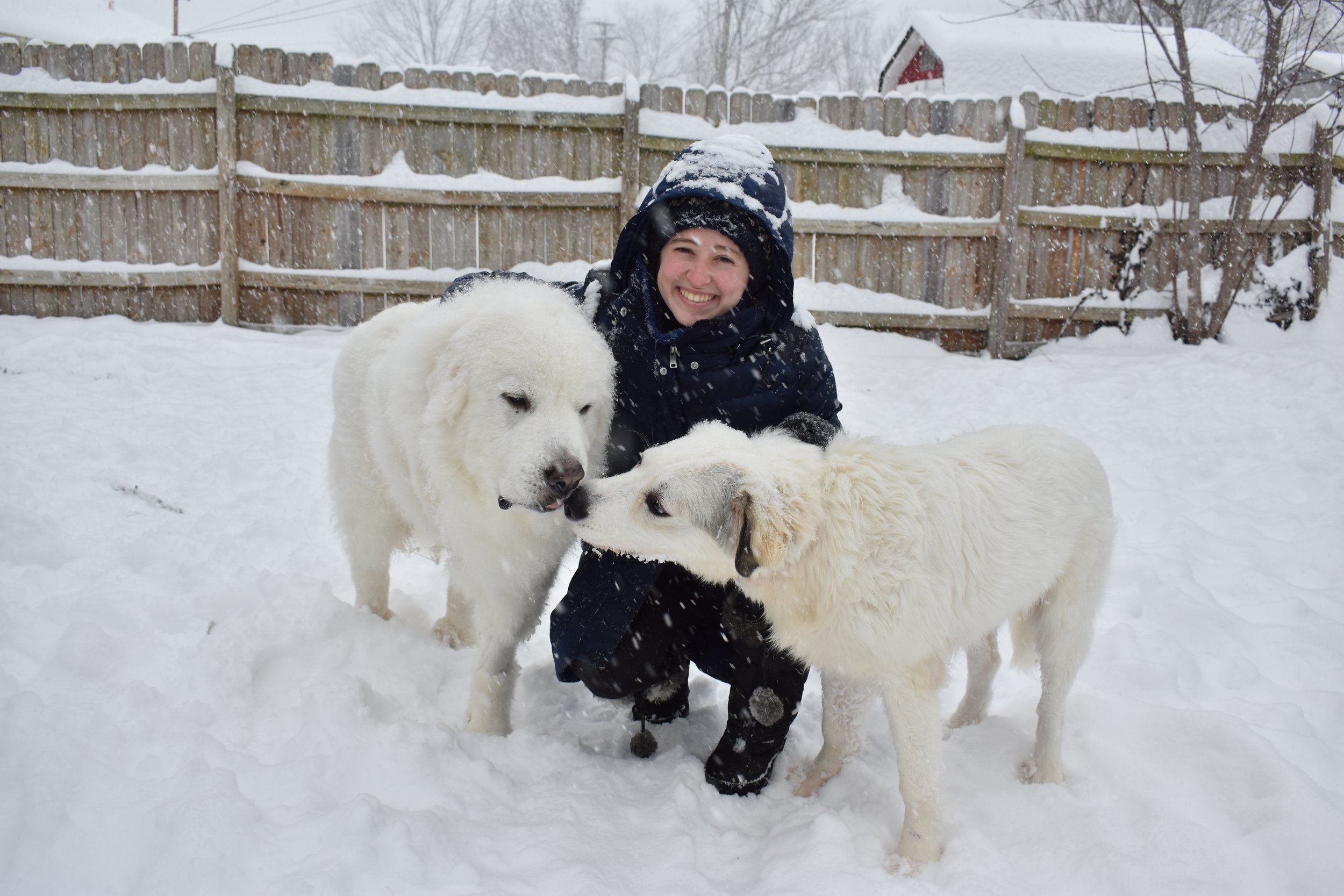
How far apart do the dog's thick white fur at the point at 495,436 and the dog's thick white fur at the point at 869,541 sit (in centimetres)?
30

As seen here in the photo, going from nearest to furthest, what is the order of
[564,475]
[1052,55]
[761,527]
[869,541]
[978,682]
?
[761,527]
[869,541]
[564,475]
[978,682]
[1052,55]

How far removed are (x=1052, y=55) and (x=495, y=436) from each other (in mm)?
19839

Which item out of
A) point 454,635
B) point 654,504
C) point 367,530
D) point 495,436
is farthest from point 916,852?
point 367,530

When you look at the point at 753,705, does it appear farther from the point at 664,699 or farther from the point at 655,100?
the point at 655,100

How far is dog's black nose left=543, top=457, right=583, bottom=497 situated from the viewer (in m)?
2.33

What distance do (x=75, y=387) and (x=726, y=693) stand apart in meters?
5.71

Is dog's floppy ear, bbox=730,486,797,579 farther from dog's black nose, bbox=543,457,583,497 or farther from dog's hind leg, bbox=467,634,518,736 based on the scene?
dog's hind leg, bbox=467,634,518,736

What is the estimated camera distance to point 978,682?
2957mm

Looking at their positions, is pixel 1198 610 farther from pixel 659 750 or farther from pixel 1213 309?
pixel 1213 309

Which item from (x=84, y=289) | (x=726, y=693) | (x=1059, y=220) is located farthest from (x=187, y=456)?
(x=1059, y=220)

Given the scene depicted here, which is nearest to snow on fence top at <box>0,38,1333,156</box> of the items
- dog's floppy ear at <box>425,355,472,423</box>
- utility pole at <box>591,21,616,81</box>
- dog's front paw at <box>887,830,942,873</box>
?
dog's floppy ear at <box>425,355,472,423</box>

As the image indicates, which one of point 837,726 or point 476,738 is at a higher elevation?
point 837,726

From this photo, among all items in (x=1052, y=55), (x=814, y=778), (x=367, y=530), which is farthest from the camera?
(x=1052, y=55)

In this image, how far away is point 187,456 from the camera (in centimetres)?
490
